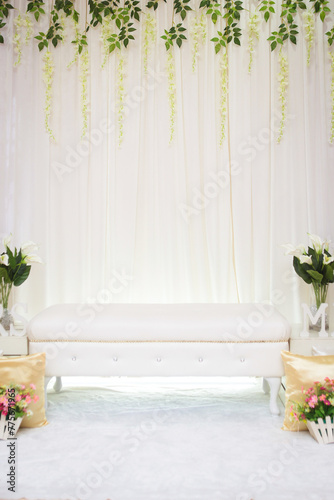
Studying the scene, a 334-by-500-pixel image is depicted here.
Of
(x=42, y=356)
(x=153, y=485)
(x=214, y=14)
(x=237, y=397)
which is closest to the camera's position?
(x=153, y=485)

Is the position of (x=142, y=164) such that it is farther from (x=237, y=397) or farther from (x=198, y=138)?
(x=237, y=397)

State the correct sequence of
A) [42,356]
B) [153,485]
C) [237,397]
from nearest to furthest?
[153,485] < [42,356] < [237,397]

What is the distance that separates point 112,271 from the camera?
129 inches

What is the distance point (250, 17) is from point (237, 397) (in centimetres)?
234

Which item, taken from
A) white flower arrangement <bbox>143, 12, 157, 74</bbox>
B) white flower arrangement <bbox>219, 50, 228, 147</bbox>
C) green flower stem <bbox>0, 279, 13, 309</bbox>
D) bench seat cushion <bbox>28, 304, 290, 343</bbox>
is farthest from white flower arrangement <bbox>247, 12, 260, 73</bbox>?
green flower stem <bbox>0, 279, 13, 309</bbox>

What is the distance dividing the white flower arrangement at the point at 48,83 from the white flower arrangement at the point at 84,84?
0.19 metres

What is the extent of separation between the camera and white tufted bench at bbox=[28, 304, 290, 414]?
2436mm

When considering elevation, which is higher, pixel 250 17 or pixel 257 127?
pixel 250 17

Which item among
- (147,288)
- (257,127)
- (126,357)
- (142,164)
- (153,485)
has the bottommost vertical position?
(153,485)

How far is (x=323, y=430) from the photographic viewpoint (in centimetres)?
212

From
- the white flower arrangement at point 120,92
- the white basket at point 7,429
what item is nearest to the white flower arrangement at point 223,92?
the white flower arrangement at point 120,92

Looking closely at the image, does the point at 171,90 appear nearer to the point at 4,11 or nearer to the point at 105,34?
the point at 105,34

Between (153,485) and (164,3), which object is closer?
(153,485)

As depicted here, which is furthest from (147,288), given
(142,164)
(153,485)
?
(153,485)
